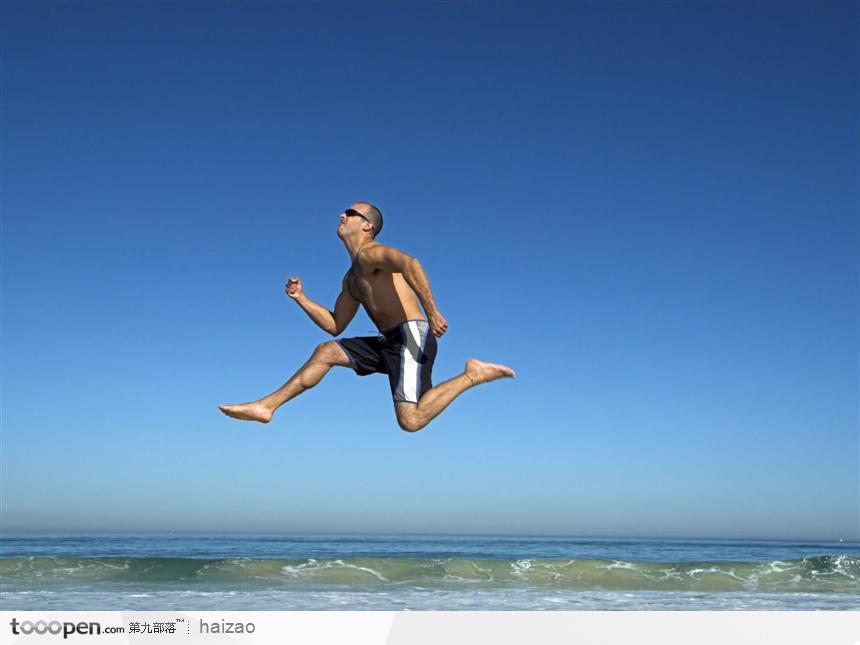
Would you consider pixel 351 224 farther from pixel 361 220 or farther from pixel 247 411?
pixel 247 411

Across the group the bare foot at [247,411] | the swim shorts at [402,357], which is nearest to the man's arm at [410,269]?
the swim shorts at [402,357]

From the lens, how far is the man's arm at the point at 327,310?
21.6 ft

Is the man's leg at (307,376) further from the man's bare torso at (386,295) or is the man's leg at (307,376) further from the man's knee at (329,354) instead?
the man's bare torso at (386,295)

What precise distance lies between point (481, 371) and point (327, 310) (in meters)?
1.18

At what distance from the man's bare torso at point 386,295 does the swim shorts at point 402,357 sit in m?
0.06

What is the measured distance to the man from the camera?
6.08 metres

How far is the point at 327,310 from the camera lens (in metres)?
6.69
